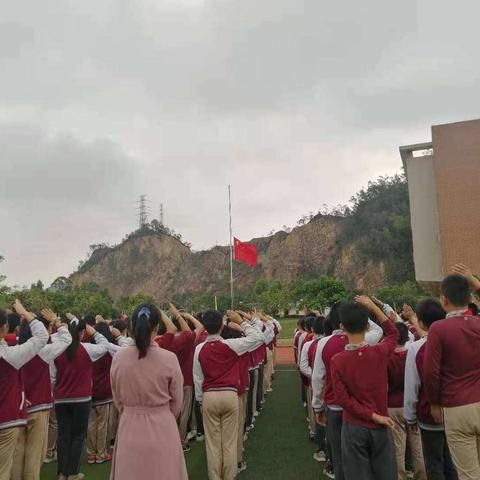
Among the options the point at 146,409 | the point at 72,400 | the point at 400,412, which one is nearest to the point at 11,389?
the point at 146,409

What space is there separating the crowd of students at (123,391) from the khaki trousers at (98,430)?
0.04 ft

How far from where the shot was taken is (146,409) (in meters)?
2.98

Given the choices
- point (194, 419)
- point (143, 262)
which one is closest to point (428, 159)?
point (194, 419)

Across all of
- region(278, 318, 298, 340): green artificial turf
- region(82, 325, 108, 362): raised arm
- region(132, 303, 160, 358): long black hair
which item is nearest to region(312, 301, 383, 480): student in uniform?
region(132, 303, 160, 358): long black hair

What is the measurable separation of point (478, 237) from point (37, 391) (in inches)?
1113

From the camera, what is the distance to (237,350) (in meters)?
4.43

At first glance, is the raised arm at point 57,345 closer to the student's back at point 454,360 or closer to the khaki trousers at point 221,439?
the khaki trousers at point 221,439

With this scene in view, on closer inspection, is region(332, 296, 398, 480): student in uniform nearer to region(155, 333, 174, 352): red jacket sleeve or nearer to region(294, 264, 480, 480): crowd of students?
region(294, 264, 480, 480): crowd of students

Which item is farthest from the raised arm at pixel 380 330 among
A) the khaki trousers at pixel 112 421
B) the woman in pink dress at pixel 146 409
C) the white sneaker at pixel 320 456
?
the khaki trousers at pixel 112 421

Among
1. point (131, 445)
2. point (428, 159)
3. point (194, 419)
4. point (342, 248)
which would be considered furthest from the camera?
point (342, 248)

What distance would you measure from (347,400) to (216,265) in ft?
217

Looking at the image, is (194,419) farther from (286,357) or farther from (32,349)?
(286,357)

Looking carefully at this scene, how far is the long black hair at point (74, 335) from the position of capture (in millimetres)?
4887

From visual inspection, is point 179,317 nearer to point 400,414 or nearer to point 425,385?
point 400,414
